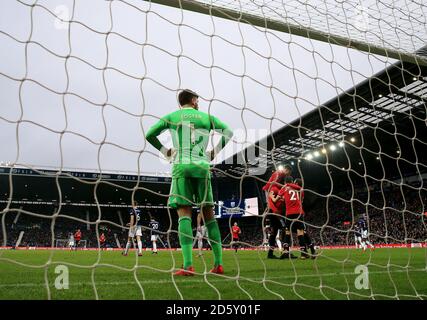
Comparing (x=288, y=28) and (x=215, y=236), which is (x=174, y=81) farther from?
(x=215, y=236)

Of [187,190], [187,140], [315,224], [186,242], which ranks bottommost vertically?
[186,242]

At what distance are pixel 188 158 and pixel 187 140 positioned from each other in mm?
149

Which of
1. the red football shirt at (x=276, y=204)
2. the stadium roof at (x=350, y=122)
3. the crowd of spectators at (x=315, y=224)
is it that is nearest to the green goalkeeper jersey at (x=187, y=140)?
the stadium roof at (x=350, y=122)

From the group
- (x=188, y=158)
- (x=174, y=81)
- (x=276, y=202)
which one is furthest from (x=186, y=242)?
(x=276, y=202)

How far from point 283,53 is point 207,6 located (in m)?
0.79

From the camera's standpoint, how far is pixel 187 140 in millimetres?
3096

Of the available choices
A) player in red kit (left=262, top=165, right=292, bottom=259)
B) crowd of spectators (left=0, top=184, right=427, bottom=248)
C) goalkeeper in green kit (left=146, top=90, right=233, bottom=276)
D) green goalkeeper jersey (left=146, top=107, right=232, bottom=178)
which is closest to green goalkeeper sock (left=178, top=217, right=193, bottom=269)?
goalkeeper in green kit (left=146, top=90, right=233, bottom=276)

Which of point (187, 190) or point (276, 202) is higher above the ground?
point (276, 202)

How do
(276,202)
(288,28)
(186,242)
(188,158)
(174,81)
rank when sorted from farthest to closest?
(276,202)
(288,28)
(186,242)
(188,158)
(174,81)

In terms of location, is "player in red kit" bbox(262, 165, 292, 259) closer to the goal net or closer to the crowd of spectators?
the goal net

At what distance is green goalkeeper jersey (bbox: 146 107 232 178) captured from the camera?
3070mm

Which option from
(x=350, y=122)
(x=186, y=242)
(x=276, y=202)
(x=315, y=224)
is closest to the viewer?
(x=186, y=242)

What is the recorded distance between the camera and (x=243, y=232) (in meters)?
32.2
